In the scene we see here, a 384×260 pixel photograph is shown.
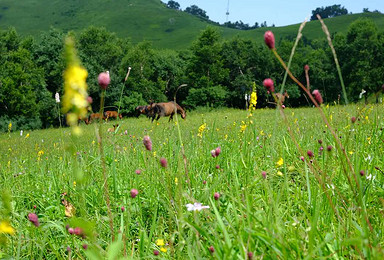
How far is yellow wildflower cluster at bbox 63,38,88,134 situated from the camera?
3.13 feet

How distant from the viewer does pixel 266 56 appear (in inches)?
2216

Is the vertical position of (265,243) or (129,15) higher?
(129,15)

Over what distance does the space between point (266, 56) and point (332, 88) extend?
1157 cm

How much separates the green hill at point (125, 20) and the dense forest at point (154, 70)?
7116 centimetres

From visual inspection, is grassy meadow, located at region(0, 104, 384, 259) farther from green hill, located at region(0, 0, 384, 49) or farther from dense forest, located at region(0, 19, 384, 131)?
green hill, located at region(0, 0, 384, 49)

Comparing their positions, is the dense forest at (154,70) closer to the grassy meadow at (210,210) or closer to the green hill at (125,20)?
the grassy meadow at (210,210)

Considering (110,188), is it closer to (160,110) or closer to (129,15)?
(160,110)

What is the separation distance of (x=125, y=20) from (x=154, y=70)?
117508mm

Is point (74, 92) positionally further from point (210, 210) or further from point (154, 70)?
point (154, 70)

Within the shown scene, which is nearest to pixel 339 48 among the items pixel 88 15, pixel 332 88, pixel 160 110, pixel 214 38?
pixel 332 88

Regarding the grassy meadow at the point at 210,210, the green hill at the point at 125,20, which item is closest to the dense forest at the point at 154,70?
the grassy meadow at the point at 210,210

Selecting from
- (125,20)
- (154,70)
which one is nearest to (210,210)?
(154,70)

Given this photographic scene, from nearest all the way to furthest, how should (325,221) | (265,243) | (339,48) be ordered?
(265,243) < (325,221) < (339,48)

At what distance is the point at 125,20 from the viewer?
161 metres
